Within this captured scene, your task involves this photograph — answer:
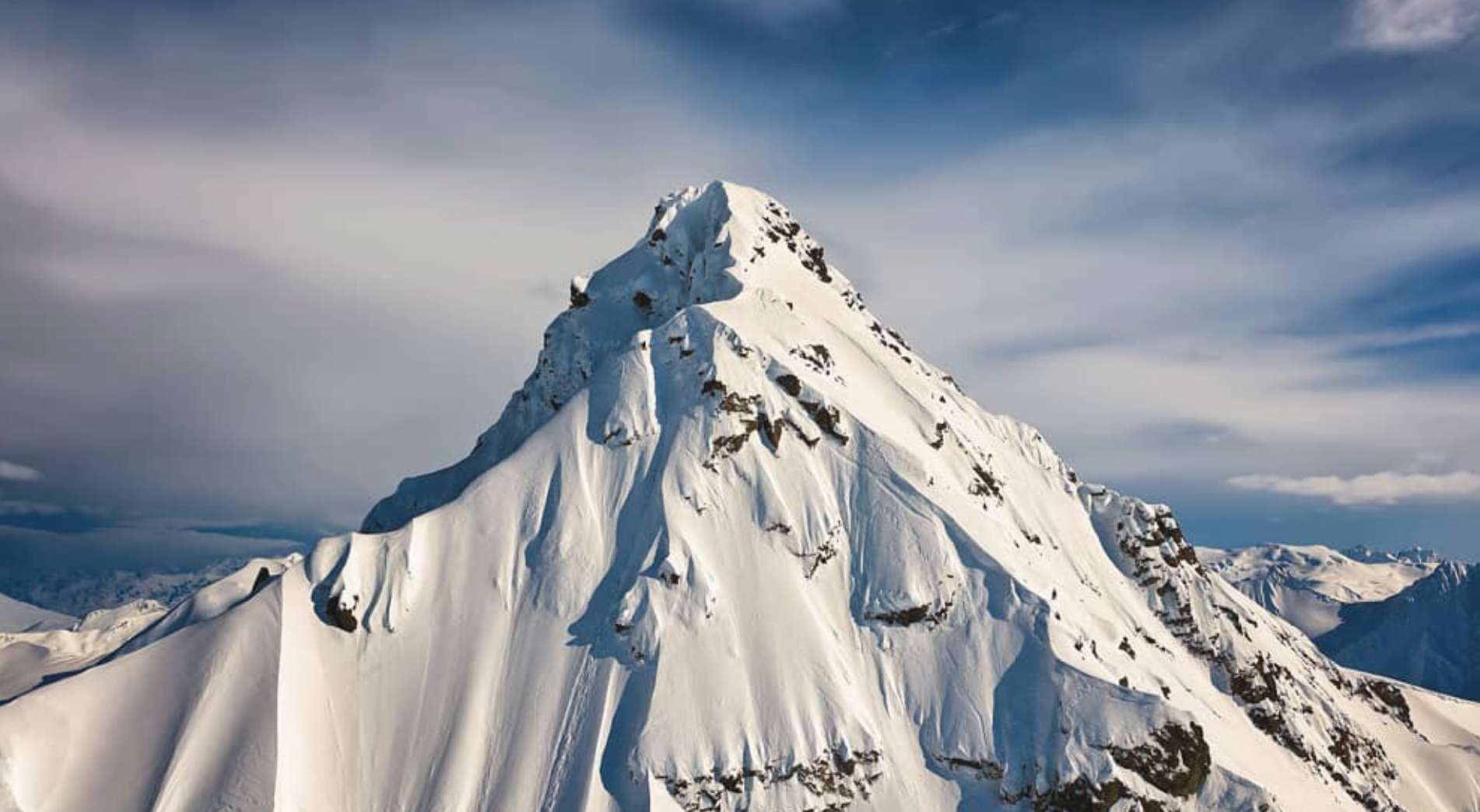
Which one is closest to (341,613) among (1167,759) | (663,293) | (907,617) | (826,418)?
(826,418)

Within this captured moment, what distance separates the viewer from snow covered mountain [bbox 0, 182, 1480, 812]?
70875 mm

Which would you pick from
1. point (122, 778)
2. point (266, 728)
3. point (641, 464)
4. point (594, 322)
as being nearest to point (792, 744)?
point (641, 464)

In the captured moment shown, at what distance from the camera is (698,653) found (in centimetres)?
7844

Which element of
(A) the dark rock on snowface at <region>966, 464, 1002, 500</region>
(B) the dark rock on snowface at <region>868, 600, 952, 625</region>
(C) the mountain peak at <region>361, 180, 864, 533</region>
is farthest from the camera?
(C) the mountain peak at <region>361, 180, 864, 533</region>

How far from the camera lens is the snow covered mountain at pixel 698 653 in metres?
70.9

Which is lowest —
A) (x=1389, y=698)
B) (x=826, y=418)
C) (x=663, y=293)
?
(x=1389, y=698)

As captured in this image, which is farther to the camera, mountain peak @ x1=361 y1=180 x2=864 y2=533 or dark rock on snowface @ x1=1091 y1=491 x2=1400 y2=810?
mountain peak @ x1=361 y1=180 x2=864 y2=533

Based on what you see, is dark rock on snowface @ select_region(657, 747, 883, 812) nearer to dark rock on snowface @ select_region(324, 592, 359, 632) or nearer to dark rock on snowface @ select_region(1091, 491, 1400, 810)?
dark rock on snowface @ select_region(324, 592, 359, 632)

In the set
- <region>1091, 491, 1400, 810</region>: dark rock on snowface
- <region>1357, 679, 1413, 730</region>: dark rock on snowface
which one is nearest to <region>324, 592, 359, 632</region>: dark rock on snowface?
<region>1091, 491, 1400, 810</region>: dark rock on snowface

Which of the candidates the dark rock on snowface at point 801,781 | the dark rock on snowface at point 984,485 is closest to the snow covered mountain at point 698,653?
the dark rock on snowface at point 801,781

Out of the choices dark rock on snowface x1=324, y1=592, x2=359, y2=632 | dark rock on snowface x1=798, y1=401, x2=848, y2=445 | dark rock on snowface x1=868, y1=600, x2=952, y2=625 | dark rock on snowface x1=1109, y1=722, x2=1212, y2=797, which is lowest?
dark rock on snowface x1=1109, y1=722, x2=1212, y2=797

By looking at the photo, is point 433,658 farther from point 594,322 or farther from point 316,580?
point 594,322

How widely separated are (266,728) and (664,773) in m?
31.4

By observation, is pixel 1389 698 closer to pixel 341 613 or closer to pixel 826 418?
pixel 826 418
